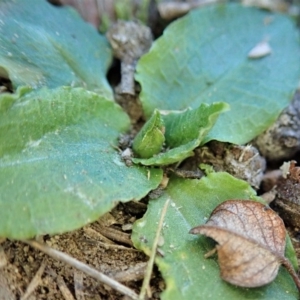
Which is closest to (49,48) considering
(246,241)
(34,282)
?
(34,282)

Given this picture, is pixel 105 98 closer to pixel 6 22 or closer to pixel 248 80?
pixel 6 22

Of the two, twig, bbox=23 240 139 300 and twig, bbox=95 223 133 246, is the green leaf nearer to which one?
twig, bbox=95 223 133 246

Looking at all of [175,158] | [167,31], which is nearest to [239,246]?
[175,158]

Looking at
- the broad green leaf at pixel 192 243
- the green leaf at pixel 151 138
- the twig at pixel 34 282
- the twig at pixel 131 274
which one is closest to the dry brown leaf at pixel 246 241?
the broad green leaf at pixel 192 243

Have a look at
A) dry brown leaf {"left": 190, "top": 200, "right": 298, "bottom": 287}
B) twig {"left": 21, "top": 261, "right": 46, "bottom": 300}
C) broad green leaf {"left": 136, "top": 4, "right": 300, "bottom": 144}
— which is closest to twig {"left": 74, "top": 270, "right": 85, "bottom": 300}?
twig {"left": 21, "top": 261, "right": 46, "bottom": 300}

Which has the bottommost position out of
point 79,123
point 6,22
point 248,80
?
point 248,80

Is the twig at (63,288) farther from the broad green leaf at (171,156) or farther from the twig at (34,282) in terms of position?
the broad green leaf at (171,156)
